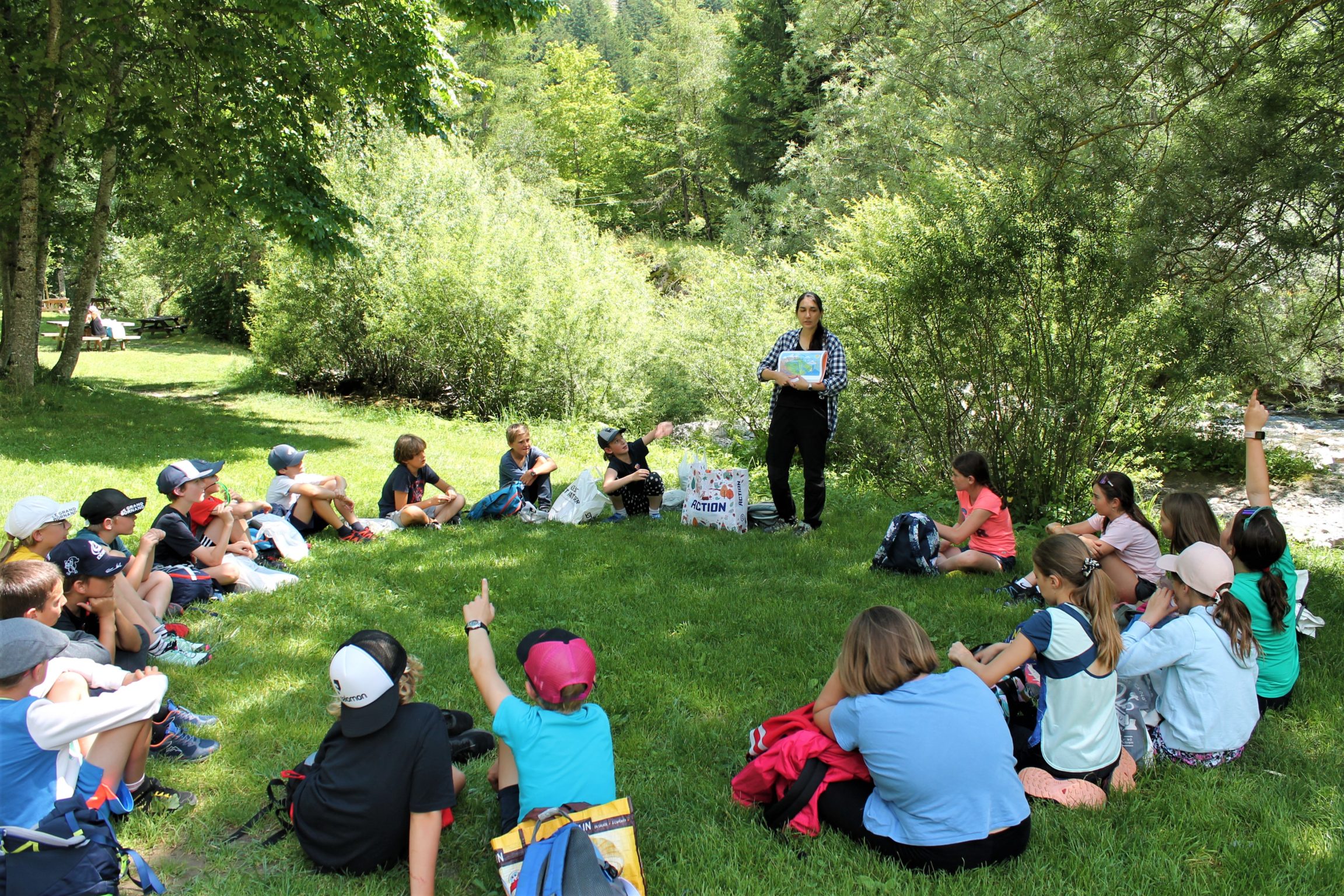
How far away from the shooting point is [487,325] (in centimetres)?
1554

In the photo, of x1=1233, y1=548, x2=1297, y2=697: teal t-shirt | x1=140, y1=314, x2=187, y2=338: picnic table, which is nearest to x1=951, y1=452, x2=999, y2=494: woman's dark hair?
x1=1233, y1=548, x2=1297, y2=697: teal t-shirt

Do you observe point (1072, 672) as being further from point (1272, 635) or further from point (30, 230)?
point (30, 230)

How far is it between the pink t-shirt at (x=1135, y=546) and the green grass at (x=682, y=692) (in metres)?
0.73

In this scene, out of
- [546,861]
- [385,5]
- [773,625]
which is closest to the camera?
[546,861]

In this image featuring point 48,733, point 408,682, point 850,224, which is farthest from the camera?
point 850,224

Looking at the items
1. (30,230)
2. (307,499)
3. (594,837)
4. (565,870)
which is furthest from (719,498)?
(30,230)

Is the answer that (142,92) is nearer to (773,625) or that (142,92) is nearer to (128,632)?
(128,632)

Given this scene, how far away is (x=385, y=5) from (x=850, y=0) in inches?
293

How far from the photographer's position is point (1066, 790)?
3287 millimetres

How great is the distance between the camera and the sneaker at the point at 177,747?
3607 millimetres

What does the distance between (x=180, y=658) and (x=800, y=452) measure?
469 centimetres

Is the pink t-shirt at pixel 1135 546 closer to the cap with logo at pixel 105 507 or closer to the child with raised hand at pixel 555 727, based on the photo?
the child with raised hand at pixel 555 727

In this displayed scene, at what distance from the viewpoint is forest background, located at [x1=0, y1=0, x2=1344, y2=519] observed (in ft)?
20.0

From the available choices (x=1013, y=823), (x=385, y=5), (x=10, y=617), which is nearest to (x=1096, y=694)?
(x=1013, y=823)
